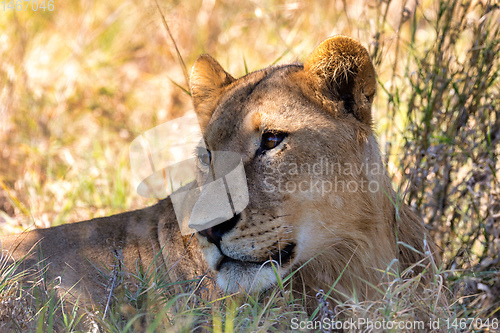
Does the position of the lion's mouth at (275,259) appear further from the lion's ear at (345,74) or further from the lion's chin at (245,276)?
the lion's ear at (345,74)

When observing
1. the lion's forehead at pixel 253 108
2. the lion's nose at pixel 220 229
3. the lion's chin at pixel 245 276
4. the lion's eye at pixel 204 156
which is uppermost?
the lion's forehead at pixel 253 108

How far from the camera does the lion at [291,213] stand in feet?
8.28

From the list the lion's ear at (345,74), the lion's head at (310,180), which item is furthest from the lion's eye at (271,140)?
the lion's ear at (345,74)

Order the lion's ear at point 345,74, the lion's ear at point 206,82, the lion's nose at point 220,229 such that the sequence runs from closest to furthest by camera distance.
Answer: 1. the lion's nose at point 220,229
2. the lion's ear at point 345,74
3. the lion's ear at point 206,82

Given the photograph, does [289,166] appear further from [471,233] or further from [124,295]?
[471,233]

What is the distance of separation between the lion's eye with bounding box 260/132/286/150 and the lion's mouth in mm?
507

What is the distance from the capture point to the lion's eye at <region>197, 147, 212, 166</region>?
3.04 m

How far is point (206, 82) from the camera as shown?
332cm

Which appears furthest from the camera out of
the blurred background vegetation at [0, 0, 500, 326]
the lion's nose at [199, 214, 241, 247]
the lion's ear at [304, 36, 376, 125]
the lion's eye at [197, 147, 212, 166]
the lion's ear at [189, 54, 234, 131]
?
the blurred background vegetation at [0, 0, 500, 326]

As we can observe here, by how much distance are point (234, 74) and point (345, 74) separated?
4.37 metres

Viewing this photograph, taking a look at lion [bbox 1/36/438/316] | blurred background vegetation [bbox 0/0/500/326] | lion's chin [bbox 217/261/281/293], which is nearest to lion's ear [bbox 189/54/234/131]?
lion [bbox 1/36/438/316]

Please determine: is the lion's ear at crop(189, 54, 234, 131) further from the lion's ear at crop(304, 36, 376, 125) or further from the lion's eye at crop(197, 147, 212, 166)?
the lion's ear at crop(304, 36, 376, 125)

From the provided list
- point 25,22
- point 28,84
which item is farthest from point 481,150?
point 25,22

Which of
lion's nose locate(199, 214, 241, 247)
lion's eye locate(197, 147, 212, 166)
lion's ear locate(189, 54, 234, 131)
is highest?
lion's ear locate(189, 54, 234, 131)
